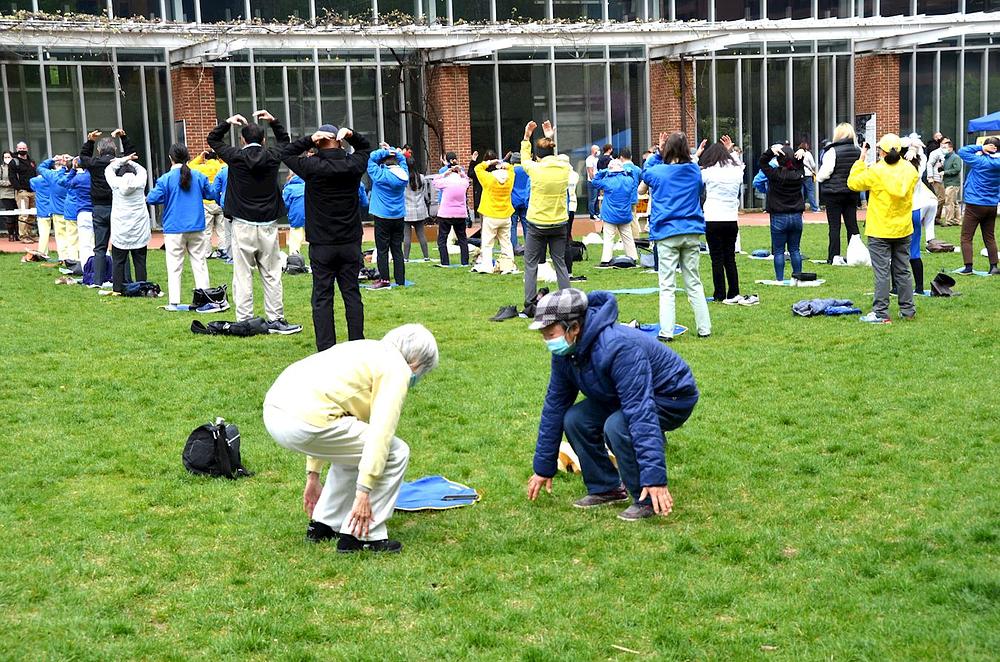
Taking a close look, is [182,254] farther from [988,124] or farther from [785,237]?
[988,124]

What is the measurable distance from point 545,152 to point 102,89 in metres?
15.4

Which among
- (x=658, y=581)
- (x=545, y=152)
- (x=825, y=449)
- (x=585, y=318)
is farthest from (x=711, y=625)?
(x=545, y=152)

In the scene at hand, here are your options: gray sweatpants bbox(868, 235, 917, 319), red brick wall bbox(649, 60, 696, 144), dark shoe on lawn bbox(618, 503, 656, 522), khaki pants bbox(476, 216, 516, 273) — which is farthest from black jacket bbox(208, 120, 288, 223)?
red brick wall bbox(649, 60, 696, 144)

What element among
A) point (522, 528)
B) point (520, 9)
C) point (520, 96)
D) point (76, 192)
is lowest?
point (522, 528)

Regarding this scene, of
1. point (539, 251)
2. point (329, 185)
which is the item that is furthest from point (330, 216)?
point (539, 251)

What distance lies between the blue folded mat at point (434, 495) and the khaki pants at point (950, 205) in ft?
62.5

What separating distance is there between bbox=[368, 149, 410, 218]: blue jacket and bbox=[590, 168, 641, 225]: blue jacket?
122 inches

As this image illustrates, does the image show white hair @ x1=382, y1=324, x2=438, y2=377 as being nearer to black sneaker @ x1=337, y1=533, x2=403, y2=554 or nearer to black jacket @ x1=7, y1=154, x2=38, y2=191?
black sneaker @ x1=337, y1=533, x2=403, y2=554

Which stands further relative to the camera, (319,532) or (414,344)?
(319,532)

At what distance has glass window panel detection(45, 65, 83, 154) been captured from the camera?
24.7 m

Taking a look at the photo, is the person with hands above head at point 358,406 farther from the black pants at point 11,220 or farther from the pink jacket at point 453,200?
the black pants at point 11,220

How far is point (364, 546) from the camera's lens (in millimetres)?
5707

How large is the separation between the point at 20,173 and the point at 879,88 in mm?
20515

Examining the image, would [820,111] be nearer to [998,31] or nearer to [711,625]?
[998,31]
